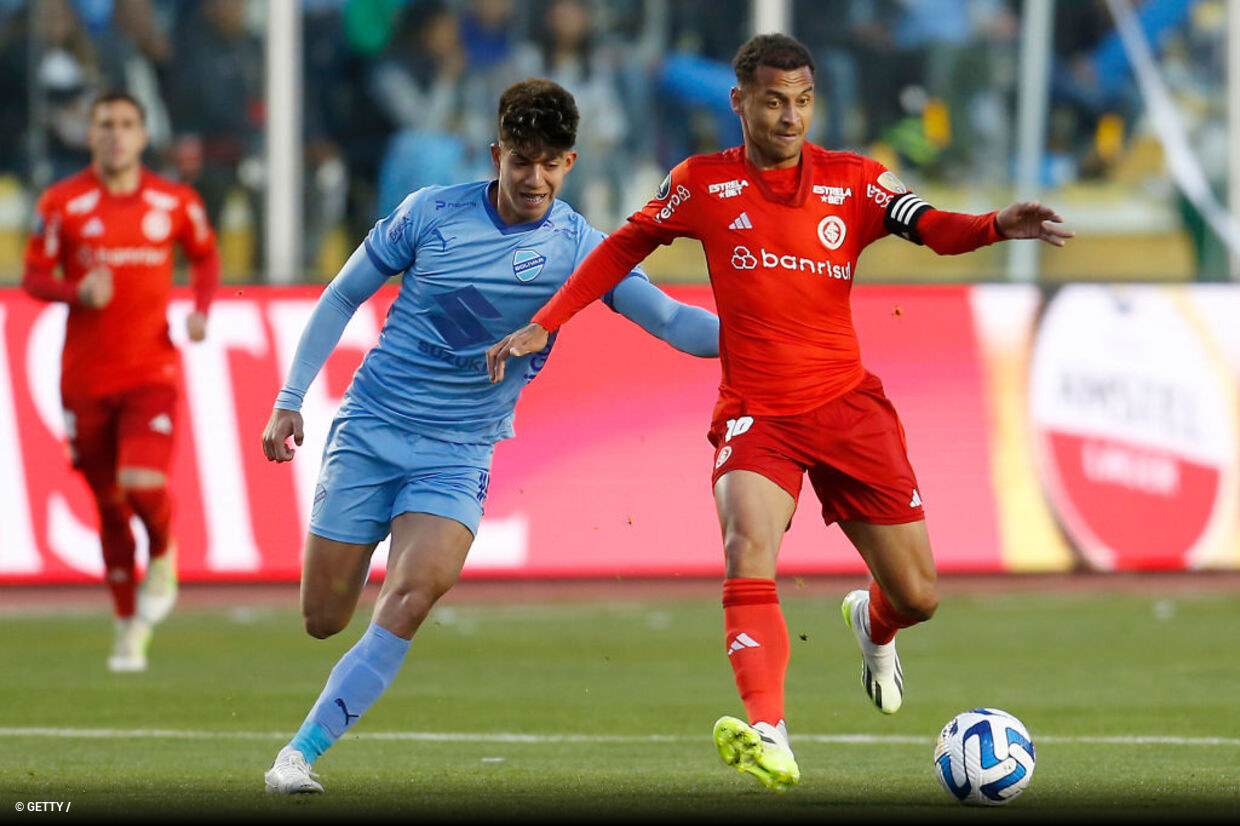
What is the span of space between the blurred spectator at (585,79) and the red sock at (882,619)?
310 inches

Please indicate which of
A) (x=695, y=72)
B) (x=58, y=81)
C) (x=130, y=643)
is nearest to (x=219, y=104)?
(x=58, y=81)

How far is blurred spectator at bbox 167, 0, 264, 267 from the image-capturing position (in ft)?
49.2

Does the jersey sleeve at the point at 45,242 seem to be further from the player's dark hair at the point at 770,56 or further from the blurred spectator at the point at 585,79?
the player's dark hair at the point at 770,56

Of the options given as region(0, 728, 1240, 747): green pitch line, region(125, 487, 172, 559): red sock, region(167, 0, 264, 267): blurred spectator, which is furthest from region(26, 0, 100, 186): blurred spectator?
region(0, 728, 1240, 747): green pitch line

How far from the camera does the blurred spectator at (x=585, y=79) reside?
15055 millimetres

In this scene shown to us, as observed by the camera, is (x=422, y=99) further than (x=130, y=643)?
Yes

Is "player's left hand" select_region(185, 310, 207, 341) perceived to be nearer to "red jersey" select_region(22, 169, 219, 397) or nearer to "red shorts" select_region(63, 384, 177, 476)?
"red jersey" select_region(22, 169, 219, 397)

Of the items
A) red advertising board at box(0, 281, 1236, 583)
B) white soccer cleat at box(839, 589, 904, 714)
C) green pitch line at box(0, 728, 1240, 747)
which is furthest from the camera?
red advertising board at box(0, 281, 1236, 583)

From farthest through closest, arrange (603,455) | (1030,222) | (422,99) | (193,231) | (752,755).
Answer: (422,99)
(603,455)
(193,231)
(1030,222)
(752,755)

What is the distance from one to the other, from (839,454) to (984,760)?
1.06 meters

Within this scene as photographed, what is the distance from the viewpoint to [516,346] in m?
6.41

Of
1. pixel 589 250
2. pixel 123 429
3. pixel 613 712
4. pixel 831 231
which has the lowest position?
pixel 613 712

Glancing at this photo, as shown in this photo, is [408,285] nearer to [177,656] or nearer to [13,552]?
[177,656]

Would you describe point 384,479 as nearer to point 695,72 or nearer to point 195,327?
point 195,327
